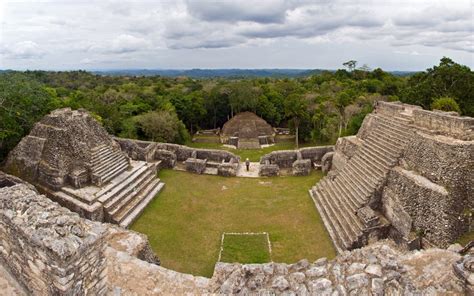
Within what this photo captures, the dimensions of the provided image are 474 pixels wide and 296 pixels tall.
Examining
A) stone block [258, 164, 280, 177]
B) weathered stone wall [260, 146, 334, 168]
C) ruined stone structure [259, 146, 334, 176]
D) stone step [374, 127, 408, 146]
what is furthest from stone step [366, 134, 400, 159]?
stone block [258, 164, 280, 177]

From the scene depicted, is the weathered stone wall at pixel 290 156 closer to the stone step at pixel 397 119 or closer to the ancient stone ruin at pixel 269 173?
the ancient stone ruin at pixel 269 173

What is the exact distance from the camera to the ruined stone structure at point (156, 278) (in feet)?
14.9

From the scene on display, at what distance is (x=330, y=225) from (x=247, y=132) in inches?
751

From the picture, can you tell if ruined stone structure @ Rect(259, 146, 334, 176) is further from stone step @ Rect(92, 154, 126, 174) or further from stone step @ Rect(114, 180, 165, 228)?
stone step @ Rect(92, 154, 126, 174)

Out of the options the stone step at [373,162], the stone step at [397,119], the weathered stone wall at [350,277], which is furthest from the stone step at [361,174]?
the weathered stone wall at [350,277]

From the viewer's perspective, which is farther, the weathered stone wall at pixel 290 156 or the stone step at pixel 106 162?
the weathered stone wall at pixel 290 156

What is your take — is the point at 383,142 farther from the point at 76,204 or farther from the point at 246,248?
the point at 76,204

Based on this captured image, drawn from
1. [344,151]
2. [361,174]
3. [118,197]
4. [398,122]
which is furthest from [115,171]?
[398,122]

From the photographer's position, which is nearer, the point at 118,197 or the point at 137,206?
the point at 118,197

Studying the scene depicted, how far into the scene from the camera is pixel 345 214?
1099 cm

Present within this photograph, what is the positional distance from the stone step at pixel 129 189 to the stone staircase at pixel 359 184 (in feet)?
24.6

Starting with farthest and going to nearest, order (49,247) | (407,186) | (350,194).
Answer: (350,194), (407,186), (49,247)

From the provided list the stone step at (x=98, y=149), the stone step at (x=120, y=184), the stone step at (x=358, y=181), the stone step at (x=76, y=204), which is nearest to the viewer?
the stone step at (x=76, y=204)

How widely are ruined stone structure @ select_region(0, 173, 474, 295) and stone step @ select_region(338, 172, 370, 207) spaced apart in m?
4.90
